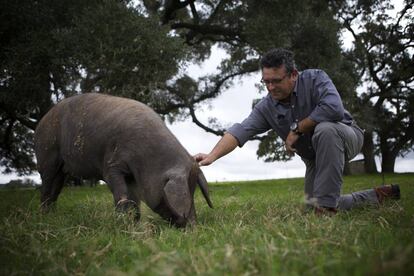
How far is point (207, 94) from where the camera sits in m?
23.1

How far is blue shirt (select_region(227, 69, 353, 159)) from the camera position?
209 inches

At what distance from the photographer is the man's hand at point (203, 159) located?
543 cm

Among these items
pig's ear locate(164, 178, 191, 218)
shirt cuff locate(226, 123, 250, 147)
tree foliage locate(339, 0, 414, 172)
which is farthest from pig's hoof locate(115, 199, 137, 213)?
tree foliage locate(339, 0, 414, 172)

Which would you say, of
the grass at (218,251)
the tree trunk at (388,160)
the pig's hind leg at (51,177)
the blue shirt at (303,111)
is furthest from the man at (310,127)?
the tree trunk at (388,160)

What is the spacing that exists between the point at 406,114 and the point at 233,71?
43.0 feet

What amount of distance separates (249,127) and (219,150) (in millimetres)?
618

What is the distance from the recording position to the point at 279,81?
18.1 feet

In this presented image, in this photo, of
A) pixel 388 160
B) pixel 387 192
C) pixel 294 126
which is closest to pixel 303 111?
pixel 294 126

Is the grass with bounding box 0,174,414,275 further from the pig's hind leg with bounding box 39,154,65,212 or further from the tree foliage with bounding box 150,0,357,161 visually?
the tree foliage with bounding box 150,0,357,161

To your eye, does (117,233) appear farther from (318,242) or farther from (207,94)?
(207,94)

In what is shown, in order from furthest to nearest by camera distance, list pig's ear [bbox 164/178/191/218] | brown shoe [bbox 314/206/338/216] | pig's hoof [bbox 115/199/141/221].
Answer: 1. pig's hoof [bbox 115/199/141/221]
2. brown shoe [bbox 314/206/338/216]
3. pig's ear [bbox 164/178/191/218]

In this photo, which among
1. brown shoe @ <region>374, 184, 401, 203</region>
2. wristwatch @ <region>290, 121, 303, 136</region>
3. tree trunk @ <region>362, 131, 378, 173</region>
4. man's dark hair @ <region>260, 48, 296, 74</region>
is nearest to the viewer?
man's dark hair @ <region>260, 48, 296, 74</region>

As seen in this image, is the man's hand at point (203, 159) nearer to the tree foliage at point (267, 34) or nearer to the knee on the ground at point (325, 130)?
the knee on the ground at point (325, 130)

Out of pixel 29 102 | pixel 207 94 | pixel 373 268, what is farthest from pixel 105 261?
pixel 207 94
